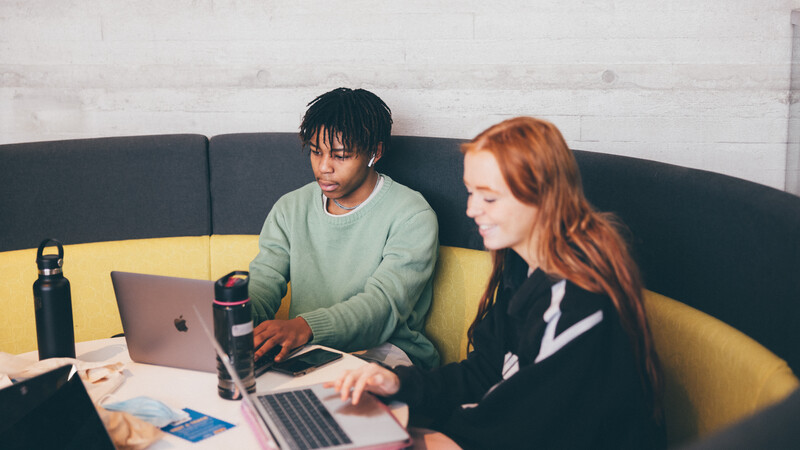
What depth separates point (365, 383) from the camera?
110 cm

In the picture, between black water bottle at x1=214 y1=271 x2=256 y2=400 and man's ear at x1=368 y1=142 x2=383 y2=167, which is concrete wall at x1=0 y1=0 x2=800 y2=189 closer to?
man's ear at x1=368 y1=142 x2=383 y2=167

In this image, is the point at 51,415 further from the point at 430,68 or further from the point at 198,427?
the point at 430,68

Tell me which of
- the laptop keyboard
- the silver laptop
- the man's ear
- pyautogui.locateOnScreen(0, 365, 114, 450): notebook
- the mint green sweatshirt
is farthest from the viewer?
the man's ear

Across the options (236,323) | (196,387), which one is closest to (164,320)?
(196,387)

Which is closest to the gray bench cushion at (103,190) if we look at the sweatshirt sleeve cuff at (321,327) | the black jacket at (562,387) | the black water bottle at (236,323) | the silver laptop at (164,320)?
the sweatshirt sleeve cuff at (321,327)

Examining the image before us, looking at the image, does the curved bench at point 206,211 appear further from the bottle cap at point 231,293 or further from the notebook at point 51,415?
the notebook at point 51,415

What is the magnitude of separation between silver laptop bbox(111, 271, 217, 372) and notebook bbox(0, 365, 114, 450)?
1.03 feet

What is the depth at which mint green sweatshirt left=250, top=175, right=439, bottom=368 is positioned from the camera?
183 cm

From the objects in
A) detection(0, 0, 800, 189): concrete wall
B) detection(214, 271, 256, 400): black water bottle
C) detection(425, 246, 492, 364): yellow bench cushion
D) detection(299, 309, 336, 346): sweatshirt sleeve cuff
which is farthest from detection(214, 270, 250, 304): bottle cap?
detection(0, 0, 800, 189): concrete wall

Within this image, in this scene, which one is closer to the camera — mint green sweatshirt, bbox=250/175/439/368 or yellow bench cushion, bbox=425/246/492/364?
mint green sweatshirt, bbox=250/175/439/368

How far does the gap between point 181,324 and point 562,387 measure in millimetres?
705

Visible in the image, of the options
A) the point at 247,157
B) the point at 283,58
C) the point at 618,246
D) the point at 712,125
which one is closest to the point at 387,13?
the point at 283,58

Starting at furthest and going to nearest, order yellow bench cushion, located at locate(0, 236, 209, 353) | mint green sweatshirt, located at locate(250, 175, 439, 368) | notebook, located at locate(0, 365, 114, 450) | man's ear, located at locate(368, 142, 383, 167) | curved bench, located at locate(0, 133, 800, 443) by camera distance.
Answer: yellow bench cushion, located at locate(0, 236, 209, 353) → man's ear, located at locate(368, 142, 383, 167) → mint green sweatshirt, located at locate(250, 175, 439, 368) → curved bench, located at locate(0, 133, 800, 443) → notebook, located at locate(0, 365, 114, 450)

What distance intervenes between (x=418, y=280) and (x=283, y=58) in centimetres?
106
